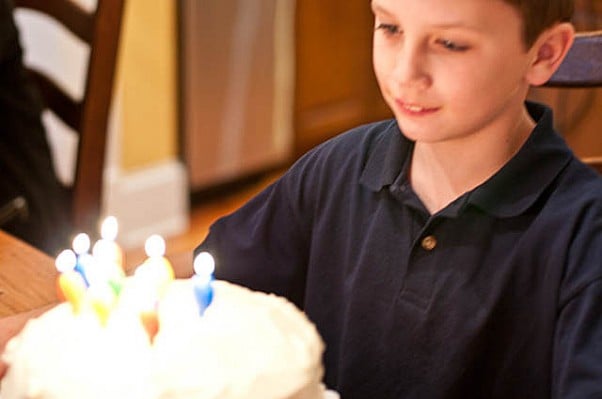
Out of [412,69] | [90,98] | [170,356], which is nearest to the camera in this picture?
[170,356]

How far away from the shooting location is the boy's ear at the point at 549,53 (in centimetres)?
90

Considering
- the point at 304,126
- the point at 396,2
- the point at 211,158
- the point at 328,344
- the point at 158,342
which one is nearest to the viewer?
the point at 158,342

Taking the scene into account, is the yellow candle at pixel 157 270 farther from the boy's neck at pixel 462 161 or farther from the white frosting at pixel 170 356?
the boy's neck at pixel 462 161

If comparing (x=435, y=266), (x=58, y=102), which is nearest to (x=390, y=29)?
(x=435, y=266)

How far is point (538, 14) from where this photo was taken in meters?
0.86

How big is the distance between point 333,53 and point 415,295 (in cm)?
300

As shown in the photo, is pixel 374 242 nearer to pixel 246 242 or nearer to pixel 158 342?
pixel 246 242

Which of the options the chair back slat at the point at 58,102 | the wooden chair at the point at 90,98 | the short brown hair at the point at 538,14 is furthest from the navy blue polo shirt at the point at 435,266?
the chair back slat at the point at 58,102

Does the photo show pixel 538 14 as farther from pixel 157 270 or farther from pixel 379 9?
pixel 157 270

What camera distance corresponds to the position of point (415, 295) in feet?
3.17

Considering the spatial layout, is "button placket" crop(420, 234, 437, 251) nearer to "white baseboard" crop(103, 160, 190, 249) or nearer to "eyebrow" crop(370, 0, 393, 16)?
"eyebrow" crop(370, 0, 393, 16)

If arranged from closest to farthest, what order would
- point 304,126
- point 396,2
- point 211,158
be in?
point 396,2
point 211,158
point 304,126

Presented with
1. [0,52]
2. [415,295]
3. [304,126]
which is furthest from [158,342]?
[304,126]

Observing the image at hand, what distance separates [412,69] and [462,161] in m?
0.16
